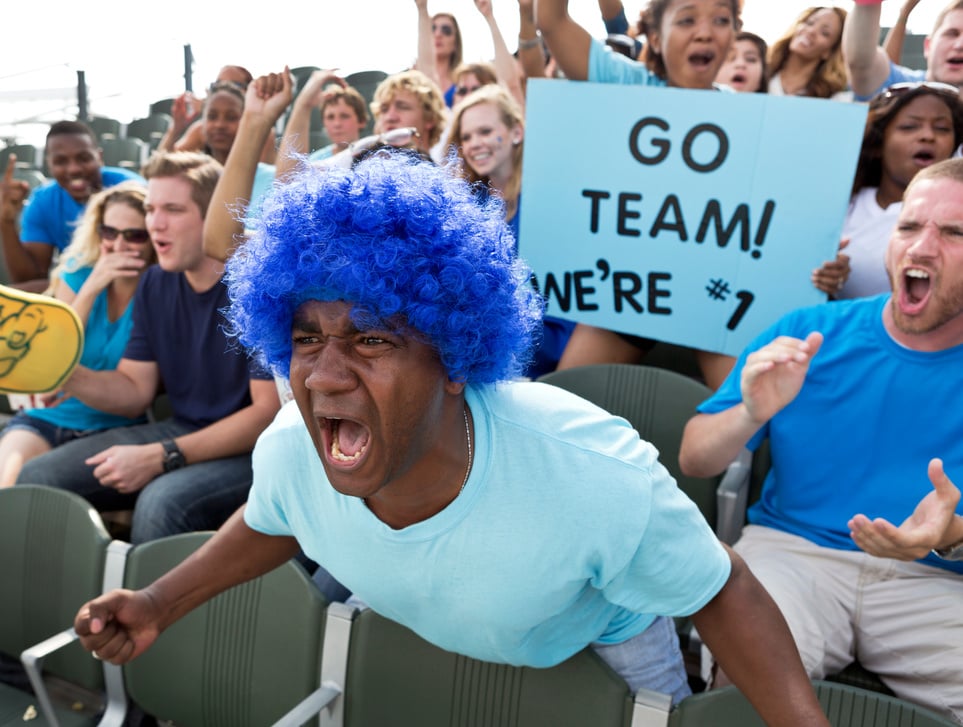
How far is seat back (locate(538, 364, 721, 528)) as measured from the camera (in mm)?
2121

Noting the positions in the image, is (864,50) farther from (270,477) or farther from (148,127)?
(148,127)

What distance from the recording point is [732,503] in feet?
6.47

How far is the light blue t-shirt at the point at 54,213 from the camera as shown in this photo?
12.8 ft

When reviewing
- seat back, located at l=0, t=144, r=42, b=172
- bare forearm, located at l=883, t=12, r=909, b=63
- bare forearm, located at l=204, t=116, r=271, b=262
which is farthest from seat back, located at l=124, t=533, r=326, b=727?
seat back, located at l=0, t=144, r=42, b=172

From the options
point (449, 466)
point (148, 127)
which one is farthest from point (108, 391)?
point (148, 127)

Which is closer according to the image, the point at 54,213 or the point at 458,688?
the point at 458,688

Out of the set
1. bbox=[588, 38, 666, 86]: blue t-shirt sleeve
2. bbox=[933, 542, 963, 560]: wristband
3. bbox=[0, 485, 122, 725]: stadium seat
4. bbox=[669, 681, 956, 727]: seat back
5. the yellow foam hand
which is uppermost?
bbox=[588, 38, 666, 86]: blue t-shirt sleeve

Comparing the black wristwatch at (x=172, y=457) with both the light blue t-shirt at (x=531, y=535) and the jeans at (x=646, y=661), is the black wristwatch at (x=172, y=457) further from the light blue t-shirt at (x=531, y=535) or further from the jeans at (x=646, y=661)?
the jeans at (x=646, y=661)

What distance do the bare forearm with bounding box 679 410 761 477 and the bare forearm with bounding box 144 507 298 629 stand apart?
33.4 inches

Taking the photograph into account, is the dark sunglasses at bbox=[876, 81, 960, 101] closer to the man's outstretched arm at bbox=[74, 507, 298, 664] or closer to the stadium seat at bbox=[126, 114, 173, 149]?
the man's outstretched arm at bbox=[74, 507, 298, 664]

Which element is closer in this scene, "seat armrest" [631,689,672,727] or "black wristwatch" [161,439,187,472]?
"seat armrest" [631,689,672,727]

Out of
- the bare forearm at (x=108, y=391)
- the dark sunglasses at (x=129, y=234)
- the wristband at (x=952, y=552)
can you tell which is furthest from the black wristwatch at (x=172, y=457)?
the wristband at (x=952, y=552)

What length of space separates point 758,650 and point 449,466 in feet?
1.55

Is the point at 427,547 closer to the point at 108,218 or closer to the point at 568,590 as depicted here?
the point at 568,590
